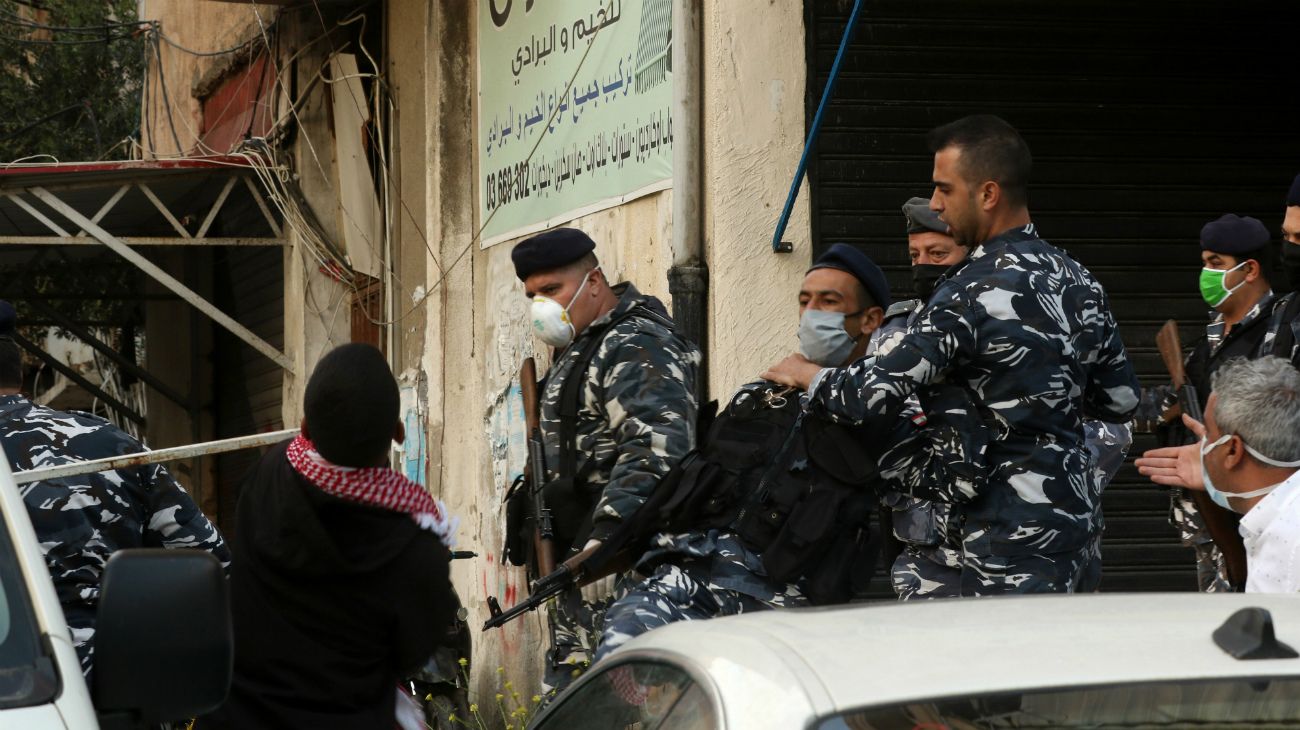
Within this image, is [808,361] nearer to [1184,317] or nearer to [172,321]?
[1184,317]

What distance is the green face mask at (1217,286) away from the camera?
17.9 ft

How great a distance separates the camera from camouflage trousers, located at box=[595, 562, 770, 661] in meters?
4.24

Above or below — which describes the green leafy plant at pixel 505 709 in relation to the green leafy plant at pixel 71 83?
below

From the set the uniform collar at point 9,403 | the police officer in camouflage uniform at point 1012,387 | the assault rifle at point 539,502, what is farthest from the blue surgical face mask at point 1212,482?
the uniform collar at point 9,403

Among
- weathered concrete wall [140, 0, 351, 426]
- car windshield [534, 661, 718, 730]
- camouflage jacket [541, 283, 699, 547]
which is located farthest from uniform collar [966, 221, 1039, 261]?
weathered concrete wall [140, 0, 351, 426]

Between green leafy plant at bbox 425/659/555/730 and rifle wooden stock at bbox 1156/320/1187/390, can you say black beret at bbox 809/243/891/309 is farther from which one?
green leafy plant at bbox 425/659/555/730

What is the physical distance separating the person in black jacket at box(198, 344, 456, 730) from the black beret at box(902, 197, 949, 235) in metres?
2.68

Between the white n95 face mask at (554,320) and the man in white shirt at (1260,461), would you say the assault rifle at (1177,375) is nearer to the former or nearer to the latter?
the man in white shirt at (1260,461)

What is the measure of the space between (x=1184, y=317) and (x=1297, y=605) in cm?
457

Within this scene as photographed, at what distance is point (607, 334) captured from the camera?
16.2 ft

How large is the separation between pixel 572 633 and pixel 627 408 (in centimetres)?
75

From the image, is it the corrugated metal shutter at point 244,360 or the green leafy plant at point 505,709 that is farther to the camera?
the corrugated metal shutter at point 244,360

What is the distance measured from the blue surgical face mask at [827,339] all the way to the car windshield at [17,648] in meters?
2.40

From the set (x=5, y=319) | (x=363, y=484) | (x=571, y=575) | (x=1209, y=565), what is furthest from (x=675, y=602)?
(x=5, y=319)
